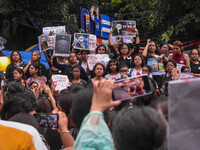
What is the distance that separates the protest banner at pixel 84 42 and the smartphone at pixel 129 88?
19.8ft

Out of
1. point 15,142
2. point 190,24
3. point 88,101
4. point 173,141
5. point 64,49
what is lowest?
point 15,142

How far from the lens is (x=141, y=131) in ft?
5.12

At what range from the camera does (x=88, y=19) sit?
17219 millimetres

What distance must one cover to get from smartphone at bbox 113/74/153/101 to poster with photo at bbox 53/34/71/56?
19.0ft

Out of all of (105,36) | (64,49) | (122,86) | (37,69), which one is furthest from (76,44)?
(105,36)

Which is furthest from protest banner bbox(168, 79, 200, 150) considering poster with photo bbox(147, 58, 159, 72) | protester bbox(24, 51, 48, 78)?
protester bbox(24, 51, 48, 78)

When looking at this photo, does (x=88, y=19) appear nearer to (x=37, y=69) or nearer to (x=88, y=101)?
(x=37, y=69)

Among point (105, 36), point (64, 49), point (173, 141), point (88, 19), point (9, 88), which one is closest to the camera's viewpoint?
point (173, 141)

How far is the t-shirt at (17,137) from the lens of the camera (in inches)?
90.2

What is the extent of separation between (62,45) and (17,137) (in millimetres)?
5459

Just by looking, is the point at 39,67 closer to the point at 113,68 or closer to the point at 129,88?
the point at 113,68

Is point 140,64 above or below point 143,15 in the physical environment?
below

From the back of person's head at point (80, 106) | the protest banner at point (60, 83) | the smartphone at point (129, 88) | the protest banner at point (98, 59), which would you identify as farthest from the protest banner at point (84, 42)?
the smartphone at point (129, 88)

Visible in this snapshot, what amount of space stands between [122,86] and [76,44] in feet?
20.4
